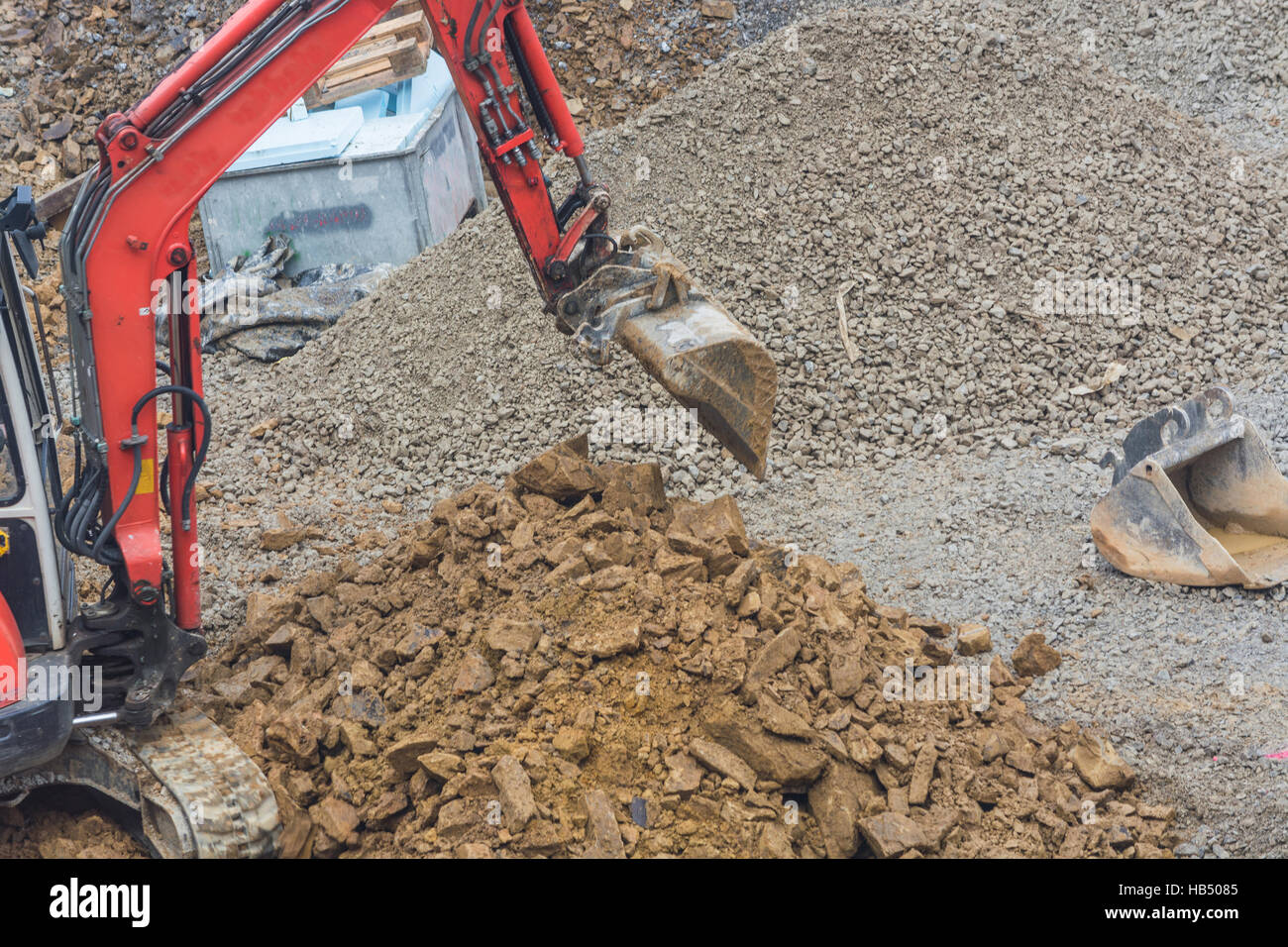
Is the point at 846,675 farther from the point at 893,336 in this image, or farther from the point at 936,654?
the point at 893,336

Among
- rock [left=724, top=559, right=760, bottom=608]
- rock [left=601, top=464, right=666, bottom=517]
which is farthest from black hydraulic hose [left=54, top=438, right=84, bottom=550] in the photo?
rock [left=724, top=559, right=760, bottom=608]

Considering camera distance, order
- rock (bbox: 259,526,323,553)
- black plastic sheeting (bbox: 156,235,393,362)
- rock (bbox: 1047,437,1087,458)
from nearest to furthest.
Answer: rock (bbox: 259,526,323,553) → rock (bbox: 1047,437,1087,458) → black plastic sheeting (bbox: 156,235,393,362)

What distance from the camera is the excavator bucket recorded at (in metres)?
4.44

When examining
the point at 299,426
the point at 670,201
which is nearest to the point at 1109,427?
the point at 670,201

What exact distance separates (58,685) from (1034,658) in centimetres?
406

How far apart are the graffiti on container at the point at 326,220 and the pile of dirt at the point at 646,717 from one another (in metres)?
5.53

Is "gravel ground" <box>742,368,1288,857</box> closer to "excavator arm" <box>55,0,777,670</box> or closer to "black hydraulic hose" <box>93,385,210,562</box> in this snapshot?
"excavator arm" <box>55,0,777,670</box>

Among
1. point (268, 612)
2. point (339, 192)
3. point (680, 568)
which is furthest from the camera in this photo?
point (339, 192)

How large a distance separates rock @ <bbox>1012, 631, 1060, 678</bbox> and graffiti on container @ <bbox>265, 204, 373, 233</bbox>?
7108 mm

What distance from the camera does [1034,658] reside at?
5.12 metres

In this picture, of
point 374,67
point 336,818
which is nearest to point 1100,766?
point 336,818

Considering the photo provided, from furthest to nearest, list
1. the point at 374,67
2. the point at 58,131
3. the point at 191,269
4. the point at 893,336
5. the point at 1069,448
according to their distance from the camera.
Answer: the point at 58,131 < the point at 374,67 < the point at 893,336 < the point at 1069,448 < the point at 191,269

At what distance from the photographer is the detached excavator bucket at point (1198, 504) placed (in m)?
5.55

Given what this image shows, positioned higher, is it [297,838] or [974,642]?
[974,642]
